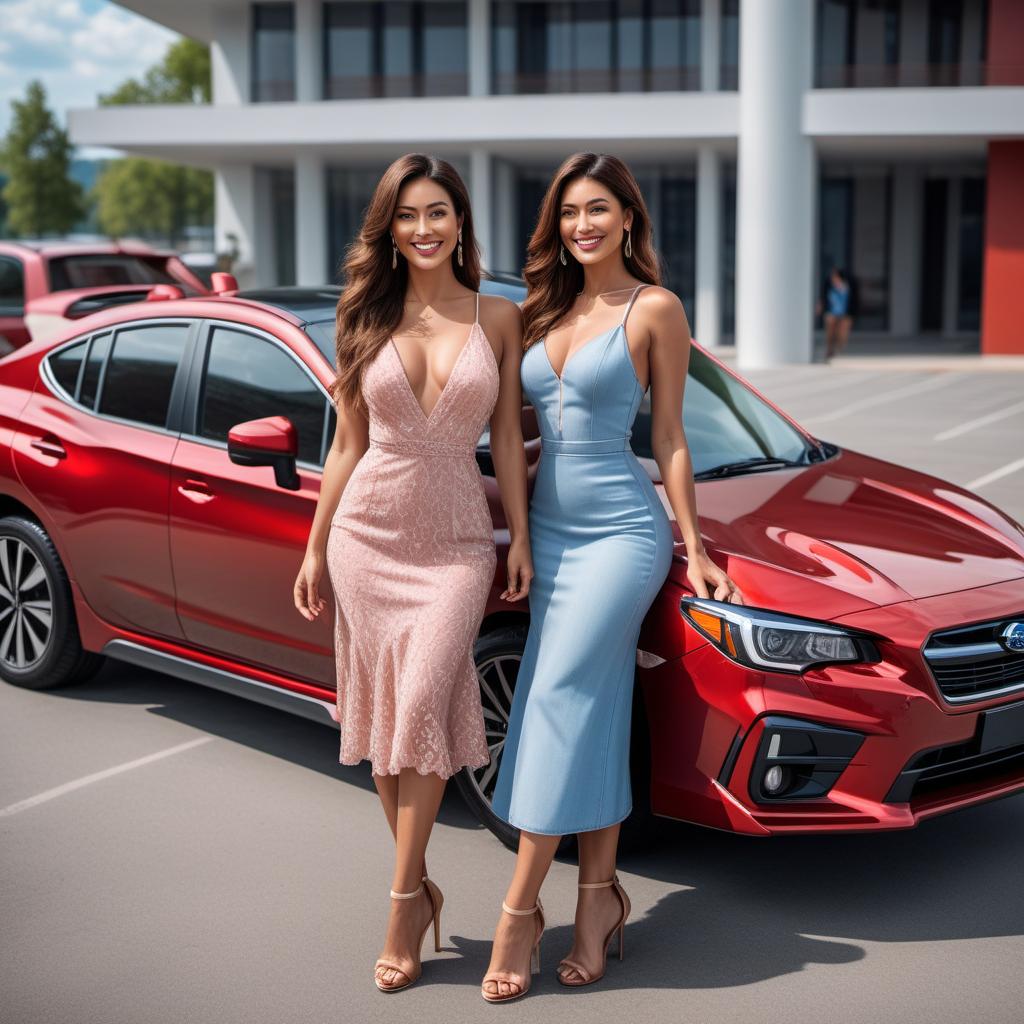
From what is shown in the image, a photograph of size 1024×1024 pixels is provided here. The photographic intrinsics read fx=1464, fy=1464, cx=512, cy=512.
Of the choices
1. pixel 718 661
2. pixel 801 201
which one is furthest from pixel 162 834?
pixel 801 201

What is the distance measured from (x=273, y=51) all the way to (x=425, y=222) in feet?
104

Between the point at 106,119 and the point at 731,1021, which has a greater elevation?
the point at 106,119

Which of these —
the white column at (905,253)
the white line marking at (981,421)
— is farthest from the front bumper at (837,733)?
Answer: the white column at (905,253)

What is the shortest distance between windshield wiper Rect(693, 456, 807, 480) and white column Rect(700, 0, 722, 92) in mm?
27573

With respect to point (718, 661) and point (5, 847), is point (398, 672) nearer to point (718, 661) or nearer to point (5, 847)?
point (718, 661)

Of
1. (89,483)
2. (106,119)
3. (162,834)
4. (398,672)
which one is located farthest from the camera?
(106,119)

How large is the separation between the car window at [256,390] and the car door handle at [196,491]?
21 centimetres

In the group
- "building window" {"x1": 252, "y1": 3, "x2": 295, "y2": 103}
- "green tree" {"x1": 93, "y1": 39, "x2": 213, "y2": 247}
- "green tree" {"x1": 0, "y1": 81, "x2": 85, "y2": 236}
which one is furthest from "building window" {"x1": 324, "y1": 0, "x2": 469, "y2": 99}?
"green tree" {"x1": 93, "y1": 39, "x2": 213, "y2": 247}

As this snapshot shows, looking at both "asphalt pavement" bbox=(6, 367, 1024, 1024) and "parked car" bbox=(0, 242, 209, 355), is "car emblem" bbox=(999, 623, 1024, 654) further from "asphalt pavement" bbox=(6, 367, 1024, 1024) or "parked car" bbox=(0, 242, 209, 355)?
"parked car" bbox=(0, 242, 209, 355)

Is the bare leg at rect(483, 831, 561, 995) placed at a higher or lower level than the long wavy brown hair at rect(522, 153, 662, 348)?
lower

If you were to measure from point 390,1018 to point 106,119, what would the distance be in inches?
1243

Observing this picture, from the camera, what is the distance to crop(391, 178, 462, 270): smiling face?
148 inches

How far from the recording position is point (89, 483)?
571 cm

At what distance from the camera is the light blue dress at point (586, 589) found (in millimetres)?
3699
